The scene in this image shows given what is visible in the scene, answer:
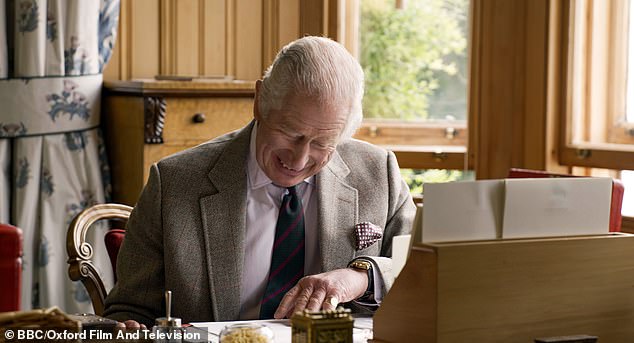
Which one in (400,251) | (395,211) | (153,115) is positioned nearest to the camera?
(400,251)

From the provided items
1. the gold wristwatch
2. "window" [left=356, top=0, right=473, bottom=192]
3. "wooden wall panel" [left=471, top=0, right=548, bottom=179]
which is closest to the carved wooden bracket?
"window" [left=356, top=0, right=473, bottom=192]

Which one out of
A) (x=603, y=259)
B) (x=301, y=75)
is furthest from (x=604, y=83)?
(x=603, y=259)

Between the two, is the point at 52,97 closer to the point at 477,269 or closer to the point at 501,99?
the point at 501,99

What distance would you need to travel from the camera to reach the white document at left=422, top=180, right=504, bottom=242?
1.53 m

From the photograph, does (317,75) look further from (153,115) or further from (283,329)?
(153,115)

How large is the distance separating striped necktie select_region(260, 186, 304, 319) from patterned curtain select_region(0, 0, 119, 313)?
5.90ft

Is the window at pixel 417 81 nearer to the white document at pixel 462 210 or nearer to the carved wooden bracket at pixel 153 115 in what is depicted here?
the carved wooden bracket at pixel 153 115

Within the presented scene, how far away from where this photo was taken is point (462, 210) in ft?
5.12

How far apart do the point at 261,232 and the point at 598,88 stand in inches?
72.7

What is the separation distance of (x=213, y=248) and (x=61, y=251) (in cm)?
183

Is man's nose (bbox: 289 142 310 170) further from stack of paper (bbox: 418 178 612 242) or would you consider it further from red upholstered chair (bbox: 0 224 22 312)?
stack of paper (bbox: 418 178 612 242)

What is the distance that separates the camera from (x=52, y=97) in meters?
3.88

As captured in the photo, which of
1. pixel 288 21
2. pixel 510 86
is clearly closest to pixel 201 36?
pixel 288 21

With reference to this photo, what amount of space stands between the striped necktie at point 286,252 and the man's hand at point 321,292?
0.65 feet
